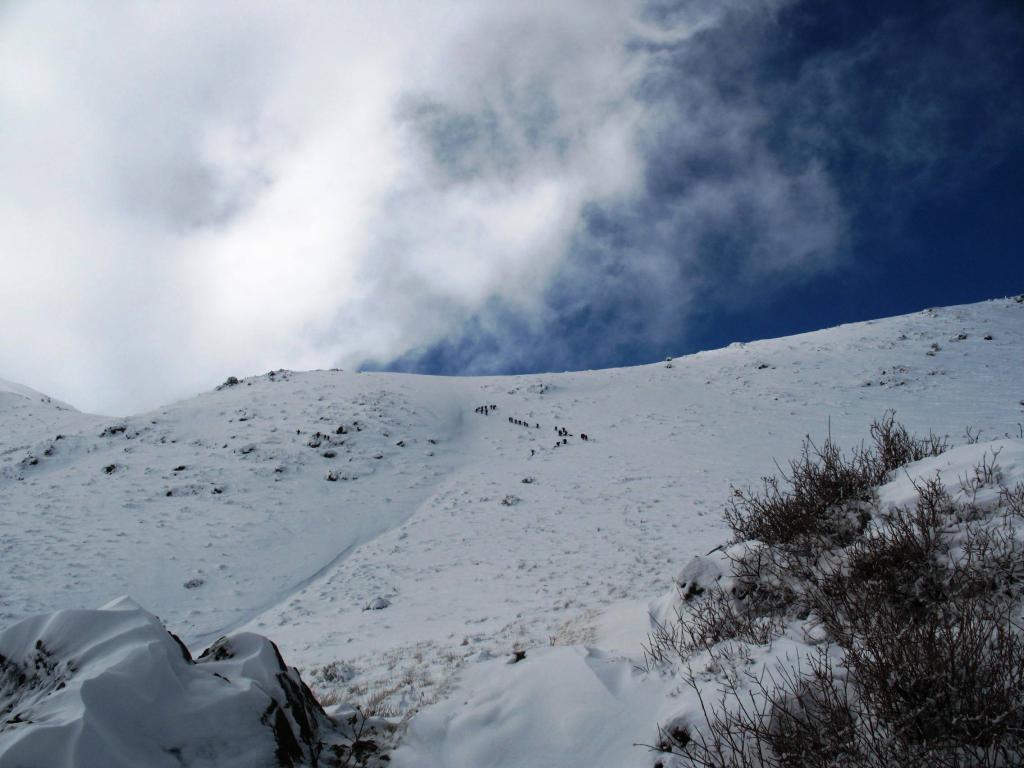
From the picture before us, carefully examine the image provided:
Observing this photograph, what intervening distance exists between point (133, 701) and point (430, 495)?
15185mm

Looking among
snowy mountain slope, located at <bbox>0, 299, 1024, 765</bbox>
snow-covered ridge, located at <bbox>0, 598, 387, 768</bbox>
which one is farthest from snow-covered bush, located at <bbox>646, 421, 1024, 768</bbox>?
snow-covered ridge, located at <bbox>0, 598, 387, 768</bbox>

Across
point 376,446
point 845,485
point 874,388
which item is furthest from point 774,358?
point 845,485

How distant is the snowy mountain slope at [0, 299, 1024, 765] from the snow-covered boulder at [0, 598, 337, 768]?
137 cm

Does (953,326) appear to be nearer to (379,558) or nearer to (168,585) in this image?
(379,558)

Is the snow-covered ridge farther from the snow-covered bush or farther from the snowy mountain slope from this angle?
the snow-covered bush

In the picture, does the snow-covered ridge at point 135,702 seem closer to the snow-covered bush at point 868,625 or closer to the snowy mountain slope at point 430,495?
the snowy mountain slope at point 430,495

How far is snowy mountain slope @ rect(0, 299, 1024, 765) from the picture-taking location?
941 centimetres

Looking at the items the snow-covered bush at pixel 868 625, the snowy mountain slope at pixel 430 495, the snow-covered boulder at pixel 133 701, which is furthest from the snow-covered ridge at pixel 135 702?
the snow-covered bush at pixel 868 625

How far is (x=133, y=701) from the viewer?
3316mm

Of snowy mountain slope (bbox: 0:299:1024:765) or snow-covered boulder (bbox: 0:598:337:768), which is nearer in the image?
snow-covered boulder (bbox: 0:598:337:768)

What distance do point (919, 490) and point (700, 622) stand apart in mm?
2425

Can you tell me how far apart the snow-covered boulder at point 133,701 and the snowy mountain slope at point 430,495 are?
1.37 meters

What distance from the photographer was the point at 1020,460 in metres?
4.94

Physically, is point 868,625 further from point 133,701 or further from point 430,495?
point 430,495
